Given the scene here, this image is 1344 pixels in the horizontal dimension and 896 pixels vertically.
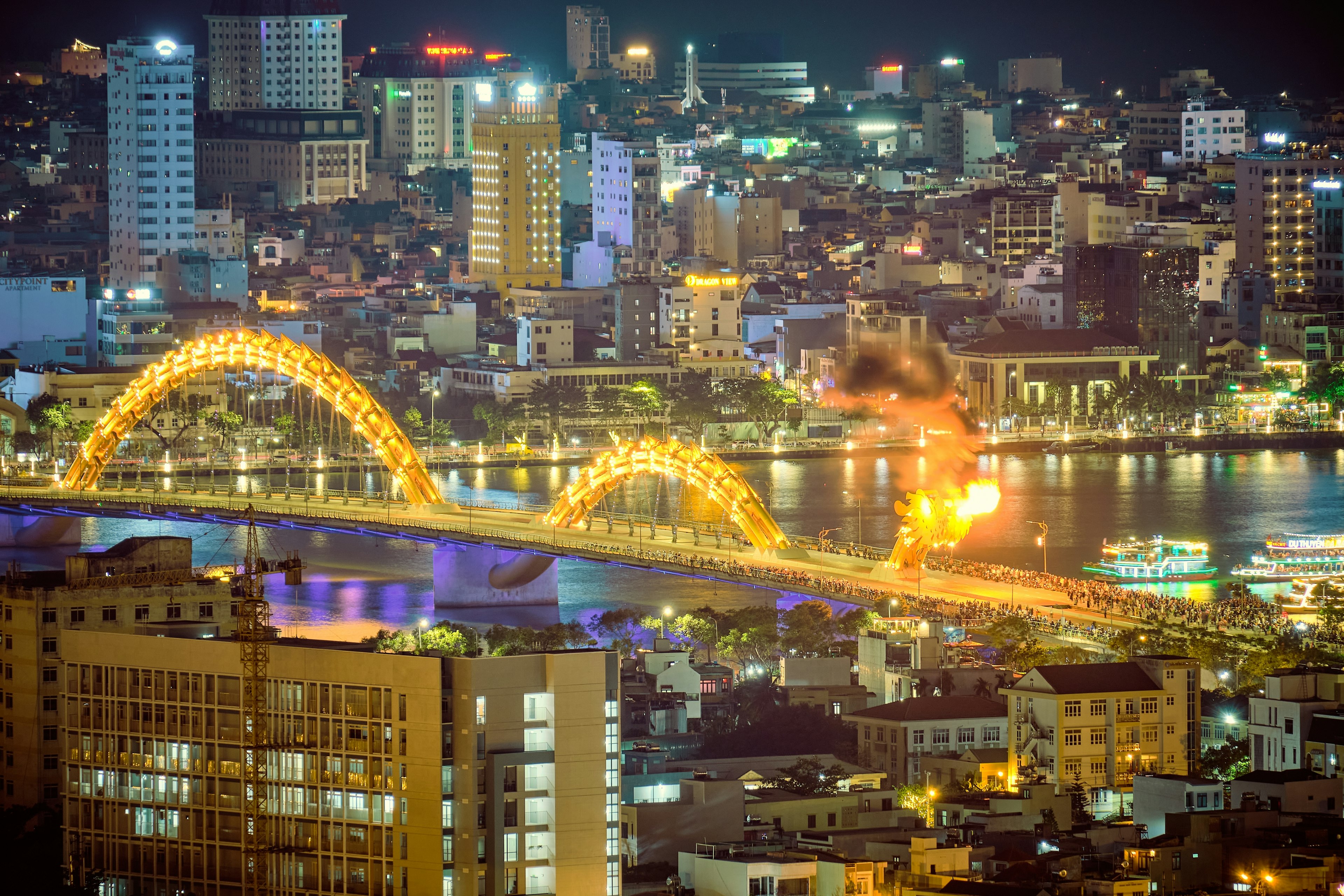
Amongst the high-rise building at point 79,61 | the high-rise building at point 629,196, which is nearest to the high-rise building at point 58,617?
the high-rise building at point 629,196

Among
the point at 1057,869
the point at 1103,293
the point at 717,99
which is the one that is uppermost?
the point at 717,99

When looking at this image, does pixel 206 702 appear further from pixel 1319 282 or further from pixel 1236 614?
pixel 1319 282

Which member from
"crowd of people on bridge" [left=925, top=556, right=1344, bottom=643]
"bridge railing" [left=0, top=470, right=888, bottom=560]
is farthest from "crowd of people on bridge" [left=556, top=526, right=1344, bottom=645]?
"bridge railing" [left=0, top=470, right=888, bottom=560]

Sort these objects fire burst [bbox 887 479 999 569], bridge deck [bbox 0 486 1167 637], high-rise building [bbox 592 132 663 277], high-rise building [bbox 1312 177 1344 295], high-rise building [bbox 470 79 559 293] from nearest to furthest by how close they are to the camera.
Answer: bridge deck [bbox 0 486 1167 637]
fire burst [bbox 887 479 999 569]
high-rise building [bbox 1312 177 1344 295]
high-rise building [bbox 470 79 559 293]
high-rise building [bbox 592 132 663 277]

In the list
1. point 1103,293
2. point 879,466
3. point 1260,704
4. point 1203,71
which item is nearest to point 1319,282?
point 1103,293

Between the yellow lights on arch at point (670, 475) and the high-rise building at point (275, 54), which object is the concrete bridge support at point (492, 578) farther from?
the high-rise building at point (275, 54)

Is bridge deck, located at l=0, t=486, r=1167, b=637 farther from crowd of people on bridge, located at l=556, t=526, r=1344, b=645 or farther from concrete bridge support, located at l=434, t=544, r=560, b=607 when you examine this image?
concrete bridge support, located at l=434, t=544, r=560, b=607

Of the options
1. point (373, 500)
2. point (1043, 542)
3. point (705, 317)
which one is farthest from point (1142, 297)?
point (373, 500)
